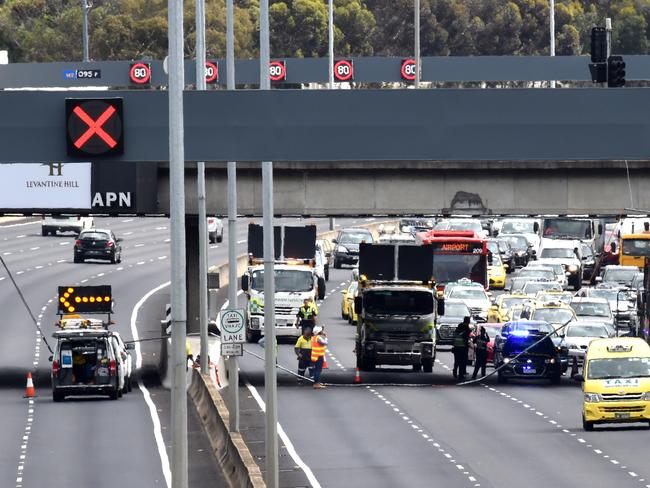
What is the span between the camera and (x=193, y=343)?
5709cm

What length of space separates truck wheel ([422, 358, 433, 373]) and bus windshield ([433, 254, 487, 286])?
1898 cm

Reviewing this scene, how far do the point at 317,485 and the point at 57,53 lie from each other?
9998cm

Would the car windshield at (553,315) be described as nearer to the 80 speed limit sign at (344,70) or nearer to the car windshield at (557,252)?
the 80 speed limit sign at (344,70)

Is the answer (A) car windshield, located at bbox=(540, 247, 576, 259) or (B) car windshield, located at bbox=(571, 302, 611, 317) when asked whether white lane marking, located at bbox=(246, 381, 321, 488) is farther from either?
(A) car windshield, located at bbox=(540, 247, 576, 259)

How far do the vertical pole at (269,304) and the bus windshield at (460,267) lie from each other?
4012cm

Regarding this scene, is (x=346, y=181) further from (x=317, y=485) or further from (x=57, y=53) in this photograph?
(x=57, y=53)

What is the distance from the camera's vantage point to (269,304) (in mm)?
32188

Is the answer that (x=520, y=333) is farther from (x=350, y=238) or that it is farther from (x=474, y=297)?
(x=350, y=238)

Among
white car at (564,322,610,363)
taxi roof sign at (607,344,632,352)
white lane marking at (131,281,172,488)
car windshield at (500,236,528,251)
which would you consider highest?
car windshield at (500,236,528,251)

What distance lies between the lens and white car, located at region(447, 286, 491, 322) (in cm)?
6694

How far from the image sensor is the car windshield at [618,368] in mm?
38781

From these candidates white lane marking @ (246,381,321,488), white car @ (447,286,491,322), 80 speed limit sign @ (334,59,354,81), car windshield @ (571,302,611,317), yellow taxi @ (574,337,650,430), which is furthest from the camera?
80 speed limit sign @ (334,59,354,81)

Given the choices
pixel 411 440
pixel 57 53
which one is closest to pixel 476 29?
pixel 57 53

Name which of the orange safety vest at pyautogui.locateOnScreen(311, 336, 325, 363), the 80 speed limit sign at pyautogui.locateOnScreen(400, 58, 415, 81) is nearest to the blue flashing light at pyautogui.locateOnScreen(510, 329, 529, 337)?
the orange safety vest at pyautogui.locateOnScreen(311, 336, 325, 363)
